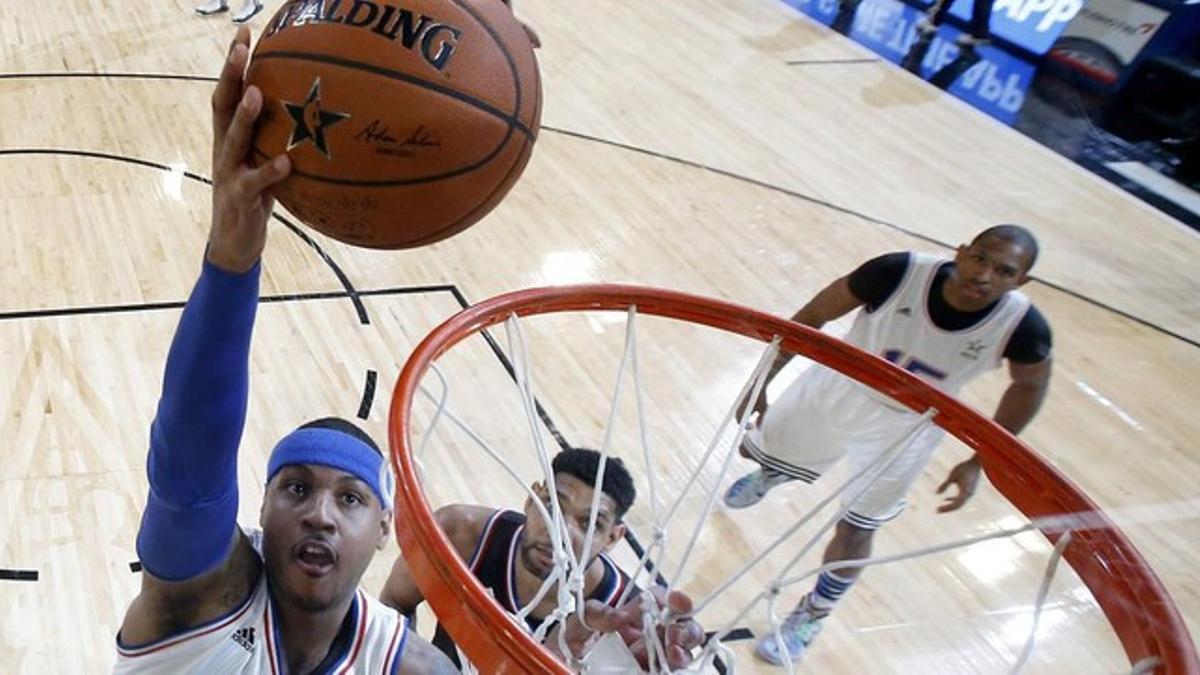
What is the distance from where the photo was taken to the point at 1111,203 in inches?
219

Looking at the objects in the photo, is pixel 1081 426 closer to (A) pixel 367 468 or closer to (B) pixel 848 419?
(B) pixel 848 419

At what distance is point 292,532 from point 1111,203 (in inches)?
203

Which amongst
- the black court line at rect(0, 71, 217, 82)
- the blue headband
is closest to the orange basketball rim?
the blue headband

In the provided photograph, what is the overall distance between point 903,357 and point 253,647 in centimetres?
167

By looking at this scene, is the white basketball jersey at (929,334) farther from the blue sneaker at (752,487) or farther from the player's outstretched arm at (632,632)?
the player's outstretched arm at (632,632)

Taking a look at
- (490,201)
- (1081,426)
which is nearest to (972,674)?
(1081,426)

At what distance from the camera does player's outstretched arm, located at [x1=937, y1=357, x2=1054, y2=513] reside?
7.97ft

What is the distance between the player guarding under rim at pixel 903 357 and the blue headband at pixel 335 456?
3.16ft

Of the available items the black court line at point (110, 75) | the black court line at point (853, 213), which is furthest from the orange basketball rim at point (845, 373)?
the black court line at point (110, 75)

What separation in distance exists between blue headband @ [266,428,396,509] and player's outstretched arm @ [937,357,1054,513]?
4.50ft

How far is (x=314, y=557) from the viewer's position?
4.64 ft

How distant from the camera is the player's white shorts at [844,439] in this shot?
90.1 inches

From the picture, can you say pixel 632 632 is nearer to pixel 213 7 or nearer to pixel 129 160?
pixel 129 160

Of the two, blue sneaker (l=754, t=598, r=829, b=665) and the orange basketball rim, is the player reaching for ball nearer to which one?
the orange basketball rim
